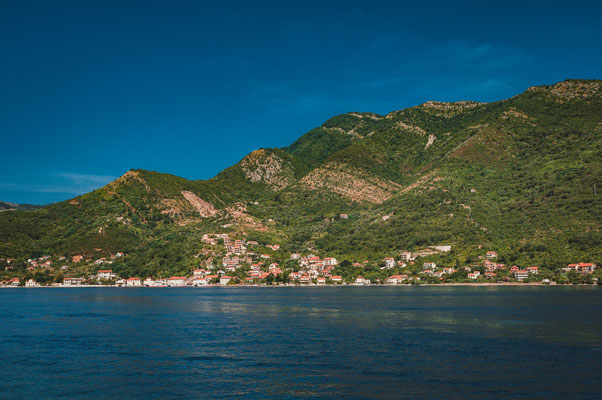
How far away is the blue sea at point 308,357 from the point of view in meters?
24.8

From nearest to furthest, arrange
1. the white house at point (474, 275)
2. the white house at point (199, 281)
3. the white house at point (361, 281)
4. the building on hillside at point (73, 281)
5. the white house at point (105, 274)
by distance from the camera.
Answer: the white house at point (474, 275) < the white house at point (361, 281) < the white house at point (199, 281) < the building on hillside at point (73, 281) < the white house at point (105, 274)

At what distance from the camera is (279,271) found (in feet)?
535

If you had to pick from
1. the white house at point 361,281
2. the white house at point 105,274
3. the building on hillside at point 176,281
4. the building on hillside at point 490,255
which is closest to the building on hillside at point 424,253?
the building on hillside at point 490,255

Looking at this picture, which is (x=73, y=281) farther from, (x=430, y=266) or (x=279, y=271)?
(x=430, y=266)

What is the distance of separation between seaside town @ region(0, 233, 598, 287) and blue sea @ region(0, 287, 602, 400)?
71.7 metres

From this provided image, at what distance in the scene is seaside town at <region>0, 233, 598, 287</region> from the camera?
128m

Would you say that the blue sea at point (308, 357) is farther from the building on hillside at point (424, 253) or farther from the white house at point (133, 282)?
the white house at point (133, 282)

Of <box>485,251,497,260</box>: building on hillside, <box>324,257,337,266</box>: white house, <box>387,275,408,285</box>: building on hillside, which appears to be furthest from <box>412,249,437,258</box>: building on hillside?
<box>324,257,337,266</box>: white house

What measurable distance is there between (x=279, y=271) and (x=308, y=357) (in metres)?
131

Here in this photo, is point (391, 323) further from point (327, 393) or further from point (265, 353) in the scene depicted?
point (327, 393)

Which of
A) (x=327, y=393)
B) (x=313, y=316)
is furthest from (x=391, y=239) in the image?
(x=327, y=393)

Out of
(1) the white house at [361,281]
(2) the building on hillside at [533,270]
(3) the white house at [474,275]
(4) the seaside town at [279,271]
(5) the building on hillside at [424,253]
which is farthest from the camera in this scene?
(5) the building on hillside at [424,253]

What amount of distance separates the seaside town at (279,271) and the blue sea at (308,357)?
7166 centimetres

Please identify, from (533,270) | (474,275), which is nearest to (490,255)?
(474,275)
